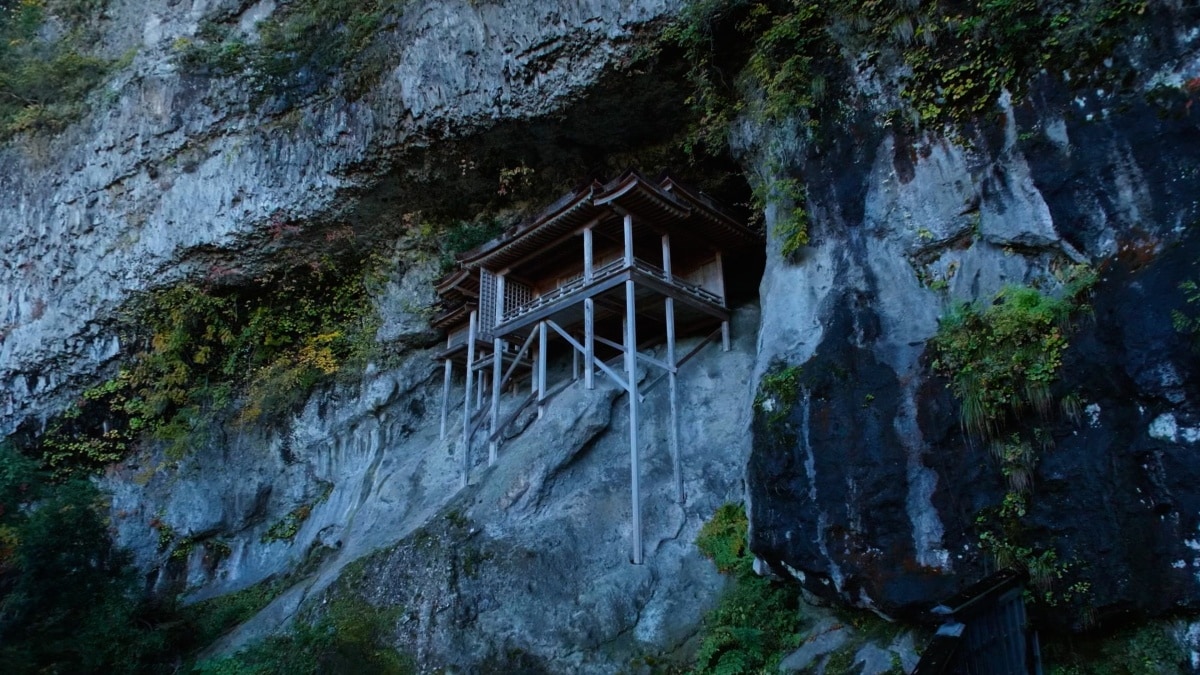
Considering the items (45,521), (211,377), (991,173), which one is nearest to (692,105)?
(991,173)

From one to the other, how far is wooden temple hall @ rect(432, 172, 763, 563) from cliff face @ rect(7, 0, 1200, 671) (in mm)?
780

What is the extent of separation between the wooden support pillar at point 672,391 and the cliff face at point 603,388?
31cm

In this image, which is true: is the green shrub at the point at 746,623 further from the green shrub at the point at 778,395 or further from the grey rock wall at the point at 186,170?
the grey rock wall at the point at 186,170

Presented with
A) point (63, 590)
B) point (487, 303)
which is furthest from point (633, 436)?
point (63, 590)

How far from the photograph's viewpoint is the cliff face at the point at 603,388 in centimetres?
691

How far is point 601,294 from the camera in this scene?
1419 centimetres

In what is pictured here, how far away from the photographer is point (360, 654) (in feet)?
35.8

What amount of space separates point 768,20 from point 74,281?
1960 centimetres

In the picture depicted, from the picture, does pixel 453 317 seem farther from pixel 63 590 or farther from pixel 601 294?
pixel 63 590

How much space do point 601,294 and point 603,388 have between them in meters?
1.95

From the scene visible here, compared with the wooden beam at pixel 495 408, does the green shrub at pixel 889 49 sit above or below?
above

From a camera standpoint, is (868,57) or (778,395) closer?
(778,395)

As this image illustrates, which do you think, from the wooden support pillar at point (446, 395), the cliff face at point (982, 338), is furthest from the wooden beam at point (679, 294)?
the wooden support pillar at point (446, 395)

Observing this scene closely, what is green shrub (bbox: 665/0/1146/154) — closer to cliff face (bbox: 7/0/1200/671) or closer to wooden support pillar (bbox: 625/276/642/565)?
cliff face (bbox: 7/0/1200/671)
